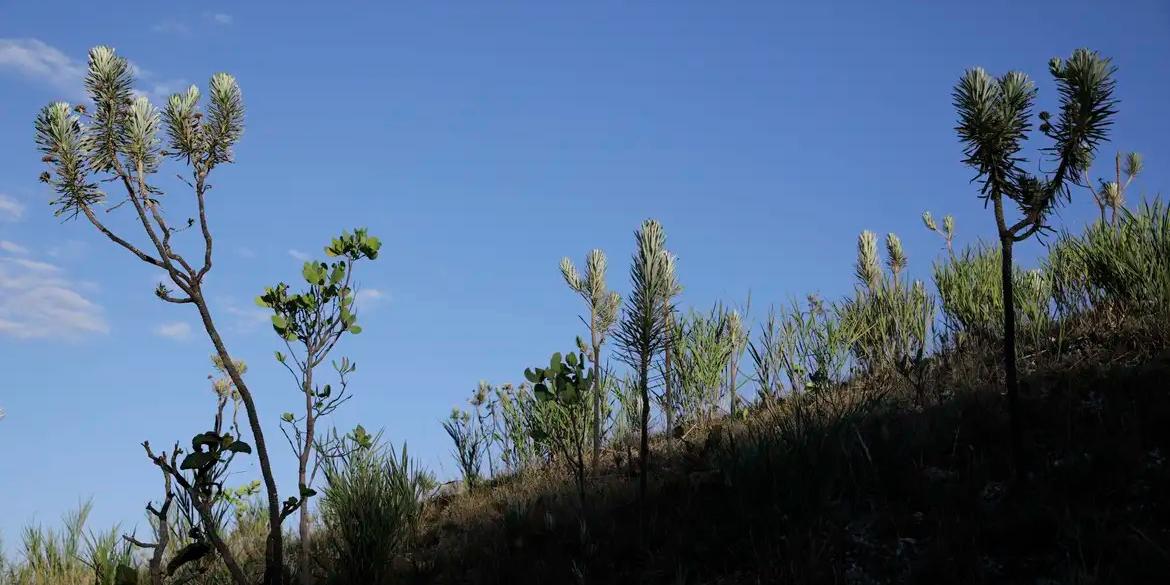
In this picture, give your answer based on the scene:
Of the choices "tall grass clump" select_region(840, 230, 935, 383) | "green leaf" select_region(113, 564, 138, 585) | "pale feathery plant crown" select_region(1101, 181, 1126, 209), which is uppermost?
"pale feathery plant crown" select_region(1101, 181, 1126, 209)

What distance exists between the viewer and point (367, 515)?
5973 mm

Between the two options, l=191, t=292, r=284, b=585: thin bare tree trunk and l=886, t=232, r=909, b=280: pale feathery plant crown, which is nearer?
l=191, t=292, r=284, b=585: thin bare tree trunk

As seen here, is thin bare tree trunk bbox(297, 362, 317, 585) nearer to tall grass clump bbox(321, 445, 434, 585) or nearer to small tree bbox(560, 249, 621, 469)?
tall grass clump bbox(321, 445, 434, 585)

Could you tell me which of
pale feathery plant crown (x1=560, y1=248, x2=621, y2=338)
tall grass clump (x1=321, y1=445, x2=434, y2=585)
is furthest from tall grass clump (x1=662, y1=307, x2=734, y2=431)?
tall grass clump (x1=321, y1=445, x2=434, y2=585)

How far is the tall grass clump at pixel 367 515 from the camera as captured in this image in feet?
19.5

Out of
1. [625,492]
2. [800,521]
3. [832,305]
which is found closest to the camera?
[800,521]

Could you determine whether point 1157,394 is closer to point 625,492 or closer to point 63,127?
point 625,492

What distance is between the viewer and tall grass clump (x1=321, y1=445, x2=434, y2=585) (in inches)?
234

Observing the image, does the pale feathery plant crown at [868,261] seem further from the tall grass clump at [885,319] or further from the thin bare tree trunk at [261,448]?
the thin bare tree trunk at [261,448]

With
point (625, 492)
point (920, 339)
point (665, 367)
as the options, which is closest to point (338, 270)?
point (625, 492)

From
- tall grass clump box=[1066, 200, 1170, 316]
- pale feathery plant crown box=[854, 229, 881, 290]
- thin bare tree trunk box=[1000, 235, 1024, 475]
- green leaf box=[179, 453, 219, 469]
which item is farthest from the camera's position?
pale feathery plant crown box=[854, 229, 881, 290]

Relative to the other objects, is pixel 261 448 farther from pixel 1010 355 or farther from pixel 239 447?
pixel 1010 355

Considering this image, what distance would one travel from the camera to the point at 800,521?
4988 mm

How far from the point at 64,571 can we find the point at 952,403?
8.24m
